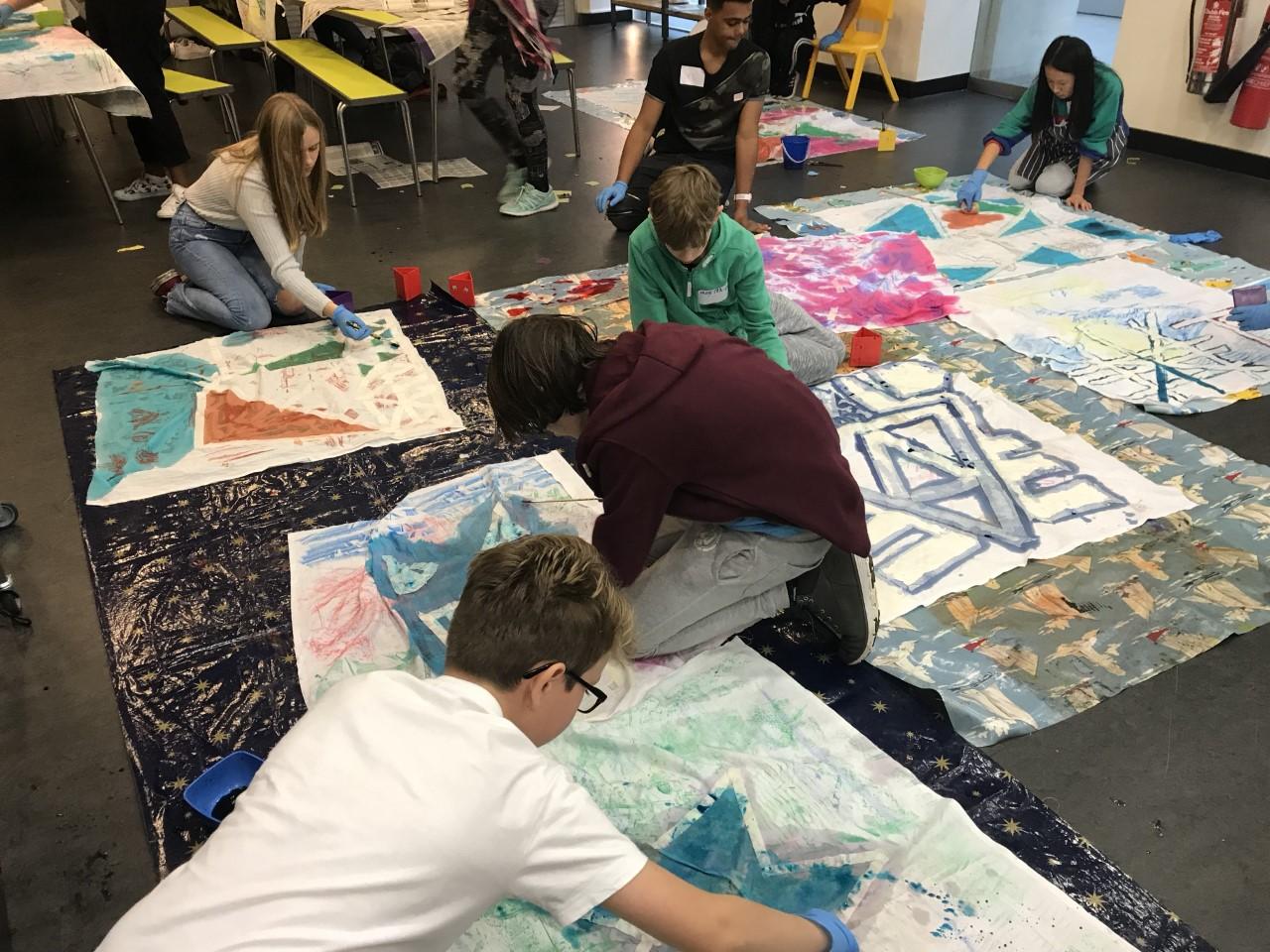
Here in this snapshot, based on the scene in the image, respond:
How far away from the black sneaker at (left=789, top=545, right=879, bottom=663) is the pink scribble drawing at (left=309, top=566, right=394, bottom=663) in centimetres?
88

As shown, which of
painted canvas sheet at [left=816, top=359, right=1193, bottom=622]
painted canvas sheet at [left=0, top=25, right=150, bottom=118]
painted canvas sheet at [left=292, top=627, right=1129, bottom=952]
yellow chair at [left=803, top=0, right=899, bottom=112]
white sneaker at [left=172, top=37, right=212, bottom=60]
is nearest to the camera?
painted canvas sheet at [left=292, top=627, right=1129, bottom=952]

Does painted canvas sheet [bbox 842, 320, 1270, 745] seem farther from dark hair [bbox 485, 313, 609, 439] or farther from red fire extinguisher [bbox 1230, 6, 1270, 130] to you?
red fire extinguisher [bbox 1230, 6, 1270, 130]

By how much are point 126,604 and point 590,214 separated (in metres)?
2.93

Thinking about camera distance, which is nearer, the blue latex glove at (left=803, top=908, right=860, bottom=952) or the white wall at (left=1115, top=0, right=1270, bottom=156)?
the blue latex glove at (left=803, top=908, right=860, bottom=952)

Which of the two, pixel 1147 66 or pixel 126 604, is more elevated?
pixel 1147 66

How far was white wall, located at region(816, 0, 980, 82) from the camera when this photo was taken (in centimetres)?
617

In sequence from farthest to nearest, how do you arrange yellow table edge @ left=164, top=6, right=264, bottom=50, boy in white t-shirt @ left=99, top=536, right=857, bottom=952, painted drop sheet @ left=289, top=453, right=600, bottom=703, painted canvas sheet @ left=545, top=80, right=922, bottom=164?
yellow table edge @ left=164, top=6, right=264, bottom=50 → painted canvas sheet @ left=545, top=80, right=922, bottom=164 → painted drop sheet @ left=289, top=453, right=600, bottom=703 → boy in white t-shirt @ left=99, top=536, right=857, bottom=952

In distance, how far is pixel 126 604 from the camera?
2.09 meters

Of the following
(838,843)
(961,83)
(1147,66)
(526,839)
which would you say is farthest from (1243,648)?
(961,83)

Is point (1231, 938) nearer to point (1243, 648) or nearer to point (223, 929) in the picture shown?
point (1243, 648)

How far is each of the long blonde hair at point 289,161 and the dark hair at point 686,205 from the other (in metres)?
1.21

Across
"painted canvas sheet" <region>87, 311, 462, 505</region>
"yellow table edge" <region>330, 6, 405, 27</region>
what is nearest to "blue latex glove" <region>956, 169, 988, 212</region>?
"painted canvas sheet" <region>87, 311, 462, 505</region>

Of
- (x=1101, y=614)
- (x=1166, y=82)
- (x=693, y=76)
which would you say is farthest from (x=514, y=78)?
(x=1101, y=614)

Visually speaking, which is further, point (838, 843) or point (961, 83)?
point (961, 83)
